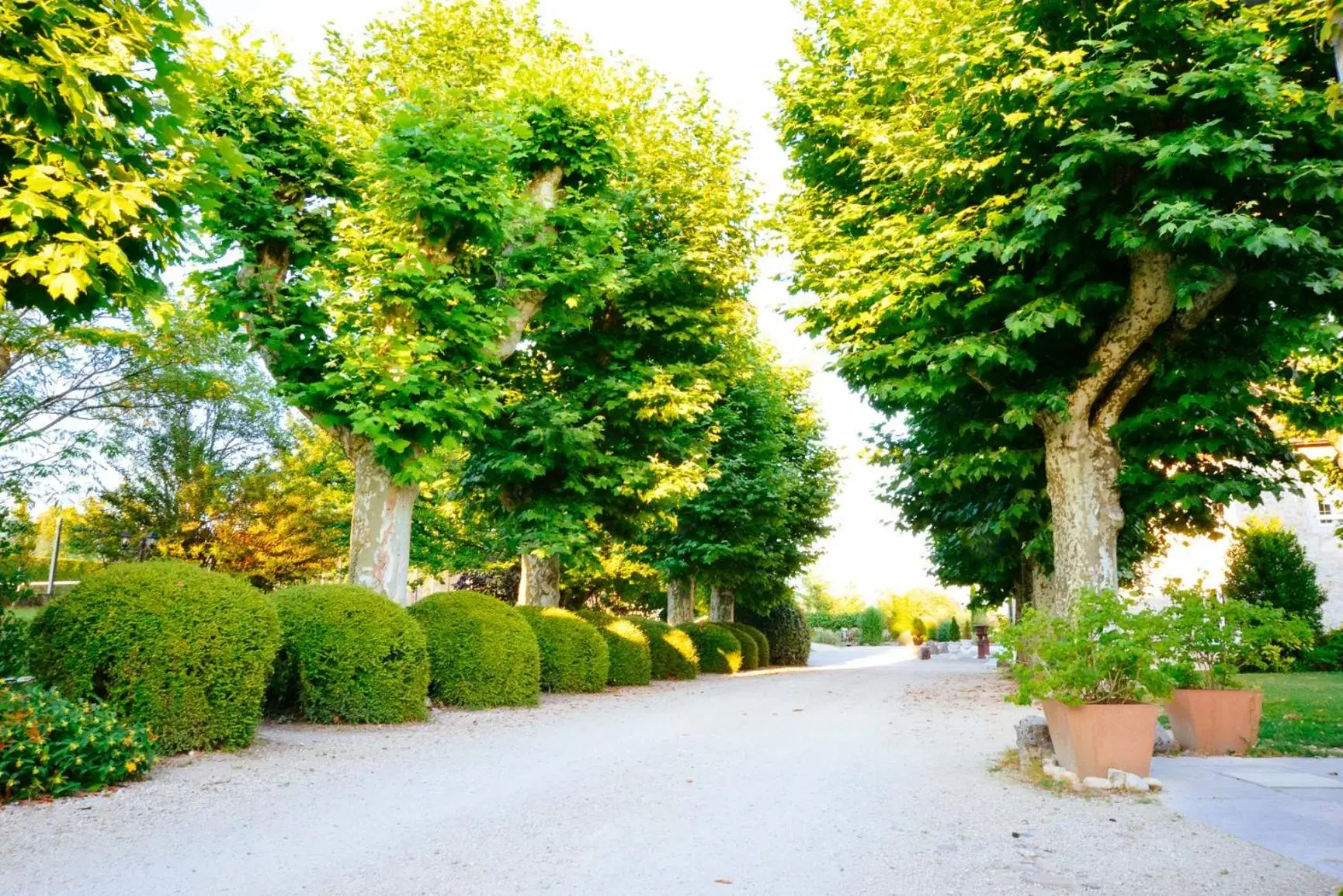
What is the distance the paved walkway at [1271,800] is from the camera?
4.36 m

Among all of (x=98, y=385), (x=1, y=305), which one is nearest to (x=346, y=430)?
(x=1, y=305)

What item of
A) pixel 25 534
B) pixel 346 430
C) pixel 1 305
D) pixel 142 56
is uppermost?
pixel 142 56

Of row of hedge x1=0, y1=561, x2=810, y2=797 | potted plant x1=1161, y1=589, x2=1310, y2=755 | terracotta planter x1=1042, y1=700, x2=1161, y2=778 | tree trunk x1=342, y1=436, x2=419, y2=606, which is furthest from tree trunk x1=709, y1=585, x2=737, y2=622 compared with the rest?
terracotta planter x1=1042, y1=700, x2=1161, y2=778

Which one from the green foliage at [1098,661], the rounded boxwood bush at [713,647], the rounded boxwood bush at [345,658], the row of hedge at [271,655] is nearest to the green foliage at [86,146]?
the row of hedge at [271,655]

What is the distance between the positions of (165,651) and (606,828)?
4.14 meters

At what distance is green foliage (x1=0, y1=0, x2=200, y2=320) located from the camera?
4289 mm

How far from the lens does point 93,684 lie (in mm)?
6418

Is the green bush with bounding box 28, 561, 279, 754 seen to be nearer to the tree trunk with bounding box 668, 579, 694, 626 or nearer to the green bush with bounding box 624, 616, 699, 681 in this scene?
the green bush with bounding box 624, 616, 699, 681

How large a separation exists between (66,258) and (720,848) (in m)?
4.88

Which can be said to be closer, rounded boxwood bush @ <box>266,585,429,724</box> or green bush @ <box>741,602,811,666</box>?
rounded boxwood bush @ <box>266,585,429,724</box>

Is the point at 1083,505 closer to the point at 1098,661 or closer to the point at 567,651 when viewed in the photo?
the point at 1098,661

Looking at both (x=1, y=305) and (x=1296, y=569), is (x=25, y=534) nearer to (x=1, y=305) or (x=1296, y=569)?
(x=1, y=305)

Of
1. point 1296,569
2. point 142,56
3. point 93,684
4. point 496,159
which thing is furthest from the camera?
point 1296,569

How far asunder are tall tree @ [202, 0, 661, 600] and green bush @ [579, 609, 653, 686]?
5203 mm
